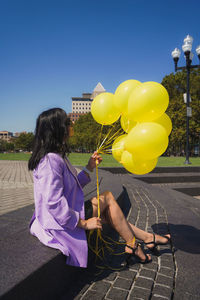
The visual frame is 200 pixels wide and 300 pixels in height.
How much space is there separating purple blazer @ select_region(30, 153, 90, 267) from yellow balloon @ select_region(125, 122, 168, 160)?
0.81 m

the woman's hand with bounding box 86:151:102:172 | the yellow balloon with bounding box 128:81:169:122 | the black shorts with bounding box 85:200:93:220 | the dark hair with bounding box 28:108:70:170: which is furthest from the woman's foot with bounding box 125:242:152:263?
the yellow balloon with bounding box 128:81:169:122

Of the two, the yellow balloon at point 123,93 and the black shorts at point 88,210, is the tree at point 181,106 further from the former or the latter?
the black shorts at point 88,210

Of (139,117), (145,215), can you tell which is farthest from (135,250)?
(145,215)

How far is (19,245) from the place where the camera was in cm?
201

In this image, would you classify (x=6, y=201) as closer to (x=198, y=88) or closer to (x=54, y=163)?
(x=54, y=163)

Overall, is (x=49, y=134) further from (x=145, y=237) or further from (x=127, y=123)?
(x=145, y=237)

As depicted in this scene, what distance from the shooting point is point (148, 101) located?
2459mm

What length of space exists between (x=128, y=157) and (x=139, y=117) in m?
0.49

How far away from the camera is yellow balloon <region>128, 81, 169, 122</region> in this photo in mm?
2469

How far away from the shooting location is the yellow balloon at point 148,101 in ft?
8.10

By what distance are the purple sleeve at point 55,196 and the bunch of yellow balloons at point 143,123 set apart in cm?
94

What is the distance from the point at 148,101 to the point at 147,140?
424 mm

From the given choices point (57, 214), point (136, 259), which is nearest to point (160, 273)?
point (136, 259)

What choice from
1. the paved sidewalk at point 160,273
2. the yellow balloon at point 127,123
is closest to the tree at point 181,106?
the paved sidewalk at point 160,273
